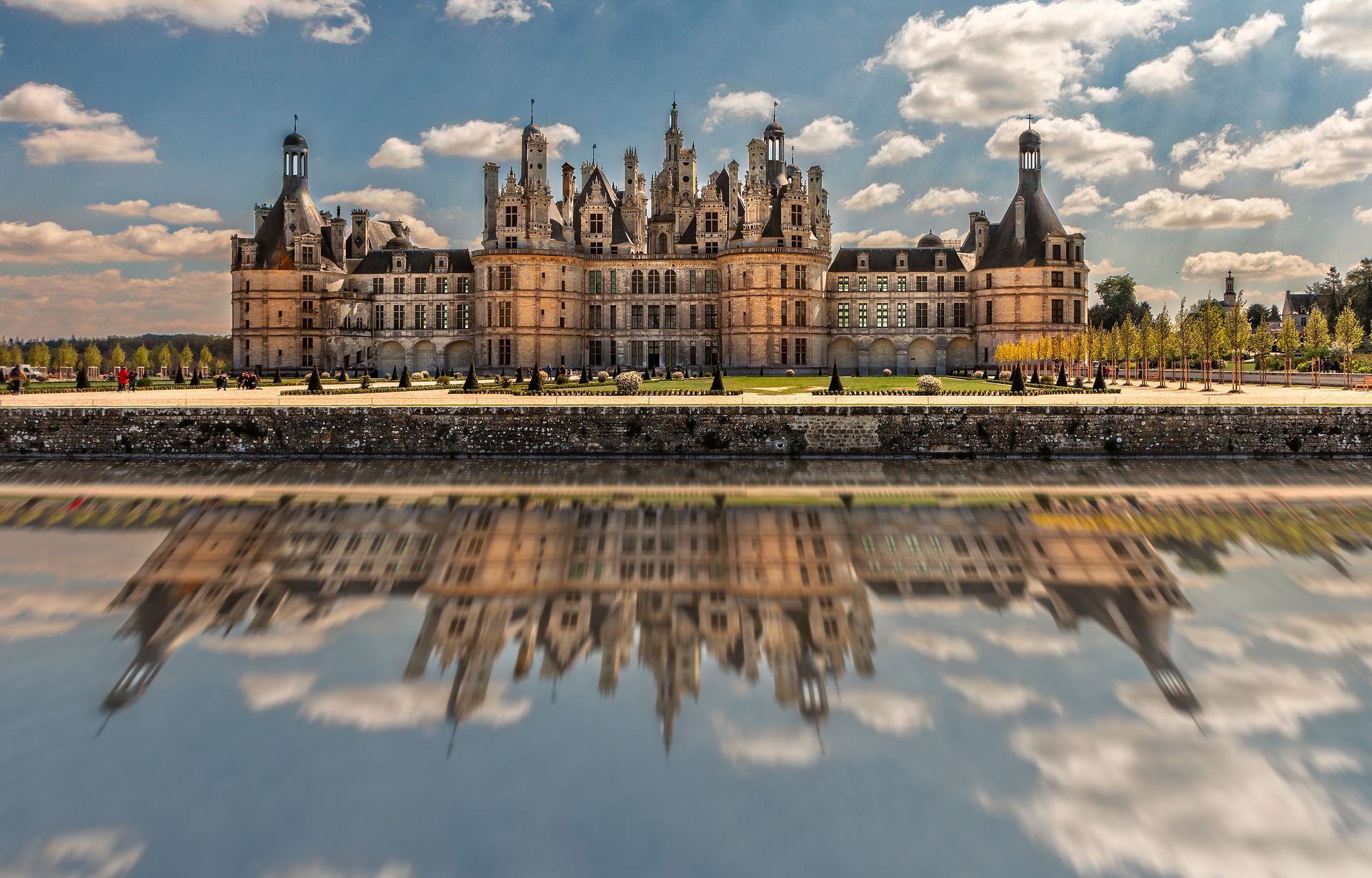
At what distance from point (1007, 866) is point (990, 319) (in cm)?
5532

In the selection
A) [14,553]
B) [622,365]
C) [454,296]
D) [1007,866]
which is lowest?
[1007,866]

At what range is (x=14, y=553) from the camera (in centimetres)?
1545

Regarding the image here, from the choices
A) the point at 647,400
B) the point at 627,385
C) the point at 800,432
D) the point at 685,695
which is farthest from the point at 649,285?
the point at 685,695

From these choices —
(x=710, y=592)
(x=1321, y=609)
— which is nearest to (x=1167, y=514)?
(x=1321, y=609)

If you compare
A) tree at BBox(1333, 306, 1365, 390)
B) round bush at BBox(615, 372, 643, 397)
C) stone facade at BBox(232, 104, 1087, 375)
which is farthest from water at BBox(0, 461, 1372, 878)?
stone facade at BBox(232, 104, 1087, 375)

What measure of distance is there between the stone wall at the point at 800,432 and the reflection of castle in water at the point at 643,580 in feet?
18.5

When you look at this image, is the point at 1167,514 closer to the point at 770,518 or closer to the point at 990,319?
the point at 770,518

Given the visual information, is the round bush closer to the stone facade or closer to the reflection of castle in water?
the reflection of castle in water

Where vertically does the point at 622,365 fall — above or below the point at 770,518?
Result: above

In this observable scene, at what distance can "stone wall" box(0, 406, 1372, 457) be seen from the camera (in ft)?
81.6

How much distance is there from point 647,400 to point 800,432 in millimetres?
6349

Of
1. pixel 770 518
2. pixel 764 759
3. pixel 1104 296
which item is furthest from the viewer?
pixel 1104 296

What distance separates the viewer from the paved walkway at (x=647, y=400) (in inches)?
1107

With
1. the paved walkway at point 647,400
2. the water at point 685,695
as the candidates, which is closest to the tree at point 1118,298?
the paved walkway at point 647,400
